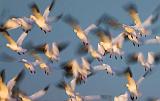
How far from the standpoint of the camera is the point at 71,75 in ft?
39.0

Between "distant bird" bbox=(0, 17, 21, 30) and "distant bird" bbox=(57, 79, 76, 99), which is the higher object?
"distant bird" bbox=(0, 17, 21, 30)

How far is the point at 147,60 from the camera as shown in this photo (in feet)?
39.9

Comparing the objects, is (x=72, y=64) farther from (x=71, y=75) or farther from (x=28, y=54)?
(x=28, y=54)

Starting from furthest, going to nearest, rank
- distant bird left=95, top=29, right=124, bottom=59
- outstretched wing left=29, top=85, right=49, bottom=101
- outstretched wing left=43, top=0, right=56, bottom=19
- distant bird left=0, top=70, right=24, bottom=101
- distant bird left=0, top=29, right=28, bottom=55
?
1. distant bird left=95, top=29, right=124, bottom=59
2. outstretched wing left=29, top=85, right=49, bottom=101
3. distant bird left=0, top=29, right=28, bottom=55
4. outstretched wing left=43, top=0, right=56, bottom=19
5. distant bird left=0, top=70, right=24, bottom=101

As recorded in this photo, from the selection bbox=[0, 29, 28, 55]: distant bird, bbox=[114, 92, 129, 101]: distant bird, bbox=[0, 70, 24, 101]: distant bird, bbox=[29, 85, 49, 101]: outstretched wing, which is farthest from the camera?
bbox=[114, 92, 129, 101]: distant bird

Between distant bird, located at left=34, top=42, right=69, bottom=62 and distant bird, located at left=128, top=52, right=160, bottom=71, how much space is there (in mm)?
1653

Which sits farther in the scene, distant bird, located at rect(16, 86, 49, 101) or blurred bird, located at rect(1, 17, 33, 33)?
distant bird, located at rect(16, 86, 49, 101)

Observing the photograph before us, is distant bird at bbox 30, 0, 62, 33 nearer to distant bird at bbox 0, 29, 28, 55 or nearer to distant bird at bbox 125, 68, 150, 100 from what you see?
distant bird at bbox 0, 29, 28, 55

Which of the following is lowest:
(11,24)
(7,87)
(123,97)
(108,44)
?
(7,87)

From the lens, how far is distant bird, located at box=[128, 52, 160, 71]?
39.4ft

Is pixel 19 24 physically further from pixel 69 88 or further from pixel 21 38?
pixel 69 88

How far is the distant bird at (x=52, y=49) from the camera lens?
11422 mm

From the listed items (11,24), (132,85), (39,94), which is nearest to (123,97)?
(132,85)

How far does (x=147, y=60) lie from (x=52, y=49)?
2.17m
